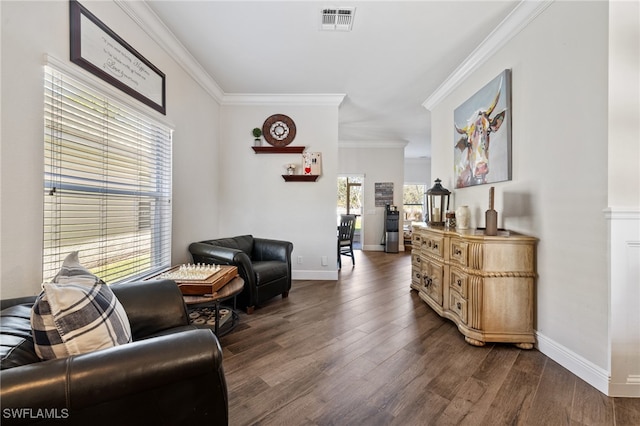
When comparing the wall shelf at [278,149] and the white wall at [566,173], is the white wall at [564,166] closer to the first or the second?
the white wall at [566,173]

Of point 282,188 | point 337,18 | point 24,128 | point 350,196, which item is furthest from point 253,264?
point 350,196

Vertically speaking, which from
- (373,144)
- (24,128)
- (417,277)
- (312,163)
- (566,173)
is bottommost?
(417,277)

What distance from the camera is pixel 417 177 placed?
8594mm

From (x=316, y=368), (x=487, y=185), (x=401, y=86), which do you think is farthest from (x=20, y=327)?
(x=401, y=86)

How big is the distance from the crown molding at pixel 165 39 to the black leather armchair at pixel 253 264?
1991 millimetres

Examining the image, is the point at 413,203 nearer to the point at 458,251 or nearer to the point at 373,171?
the point at 373,171

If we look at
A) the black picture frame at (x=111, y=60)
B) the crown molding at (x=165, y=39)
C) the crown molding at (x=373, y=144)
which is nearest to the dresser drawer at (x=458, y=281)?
the black picture frame at (x=111, y=60)

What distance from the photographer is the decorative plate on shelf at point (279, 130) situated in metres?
3.92

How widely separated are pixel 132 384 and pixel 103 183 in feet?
5.45

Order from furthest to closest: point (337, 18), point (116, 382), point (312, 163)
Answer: point (312, 163) → point (337, 18) → point (116, 382)

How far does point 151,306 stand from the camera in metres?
1.44

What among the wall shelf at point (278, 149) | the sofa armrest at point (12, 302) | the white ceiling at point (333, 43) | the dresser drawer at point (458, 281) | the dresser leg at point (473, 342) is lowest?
the dresser leg at point (473, 342)

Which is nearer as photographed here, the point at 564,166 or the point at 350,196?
the point at 564,166

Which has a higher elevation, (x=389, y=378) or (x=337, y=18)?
(x=337, y=18)
